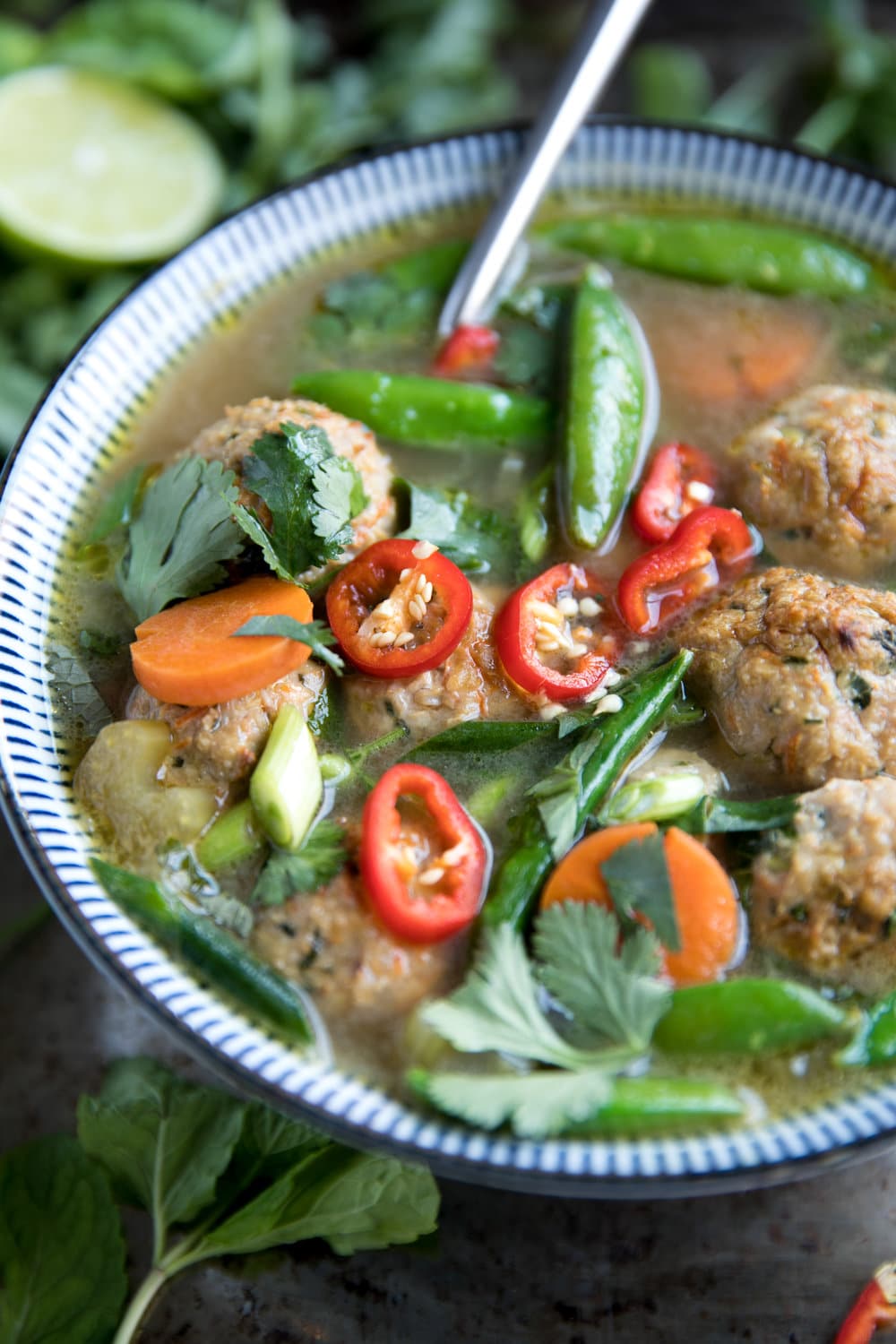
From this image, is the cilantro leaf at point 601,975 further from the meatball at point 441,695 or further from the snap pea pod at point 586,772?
the meatball at point 441,695

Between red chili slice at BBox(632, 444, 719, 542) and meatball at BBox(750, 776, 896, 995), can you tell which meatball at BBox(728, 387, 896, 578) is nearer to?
red chili slice at BBox(632, 444, 719, 542)

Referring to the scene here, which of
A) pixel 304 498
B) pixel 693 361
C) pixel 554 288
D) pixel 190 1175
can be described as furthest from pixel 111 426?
pixel 190 1175

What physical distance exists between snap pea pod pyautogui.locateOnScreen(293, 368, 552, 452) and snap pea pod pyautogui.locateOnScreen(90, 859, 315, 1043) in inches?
55.5

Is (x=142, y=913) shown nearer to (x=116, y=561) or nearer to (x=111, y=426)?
(x=116, y=561)

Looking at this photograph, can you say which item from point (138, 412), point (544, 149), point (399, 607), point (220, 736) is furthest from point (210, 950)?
point (544, 149)

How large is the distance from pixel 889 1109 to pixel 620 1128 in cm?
49

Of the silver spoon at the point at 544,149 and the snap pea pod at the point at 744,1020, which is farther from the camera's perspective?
the silver spoon at the point at 544,149

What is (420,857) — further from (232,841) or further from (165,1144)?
(165,1144)

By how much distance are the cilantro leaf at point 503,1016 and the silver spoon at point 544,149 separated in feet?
6.43

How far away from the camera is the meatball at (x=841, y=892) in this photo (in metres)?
2.55

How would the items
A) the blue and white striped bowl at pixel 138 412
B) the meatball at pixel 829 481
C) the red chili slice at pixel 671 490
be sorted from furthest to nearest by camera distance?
1. the red chili slice at pixel 671 490
2. the meatball at pixel 829 481
3. the blue and white striped bowl at pixel 138 412

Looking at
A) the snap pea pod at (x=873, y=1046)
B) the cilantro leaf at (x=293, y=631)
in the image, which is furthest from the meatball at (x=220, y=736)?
the snap pea pod at (x=873, y=1046)

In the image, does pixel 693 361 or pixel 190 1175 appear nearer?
pixel 190 1175

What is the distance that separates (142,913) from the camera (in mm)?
2695
